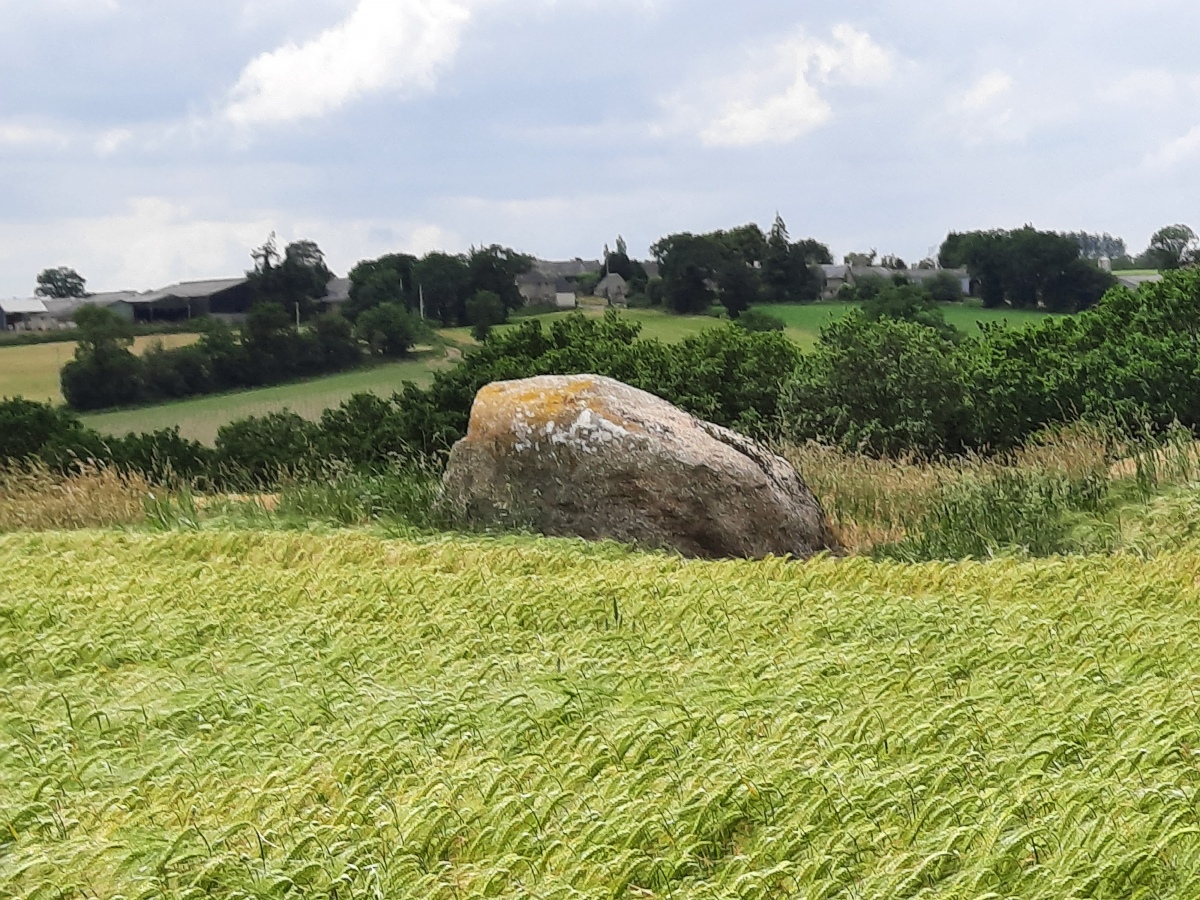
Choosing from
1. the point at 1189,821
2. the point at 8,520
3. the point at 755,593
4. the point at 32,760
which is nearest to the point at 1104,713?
the point at 1189,821

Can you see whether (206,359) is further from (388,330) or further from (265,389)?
(388,330)

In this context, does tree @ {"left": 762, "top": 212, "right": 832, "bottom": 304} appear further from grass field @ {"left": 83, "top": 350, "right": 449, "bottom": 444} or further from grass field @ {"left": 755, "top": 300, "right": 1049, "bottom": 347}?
grass field @ {"left": 83, "top": 350, "right": 449, "bottom": 444}

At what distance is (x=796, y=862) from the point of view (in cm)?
427

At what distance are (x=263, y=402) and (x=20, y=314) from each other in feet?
29.7

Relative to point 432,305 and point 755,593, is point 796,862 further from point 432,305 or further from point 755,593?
point 432,305

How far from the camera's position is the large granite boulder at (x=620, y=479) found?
11.1 m

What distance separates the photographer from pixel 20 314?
30.2m

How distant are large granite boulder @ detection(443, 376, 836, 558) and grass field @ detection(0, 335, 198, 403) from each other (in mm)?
15754

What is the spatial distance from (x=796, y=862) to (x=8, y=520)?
490 inches

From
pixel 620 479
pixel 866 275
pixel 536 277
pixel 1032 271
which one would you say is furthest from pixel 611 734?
pixel 866 275

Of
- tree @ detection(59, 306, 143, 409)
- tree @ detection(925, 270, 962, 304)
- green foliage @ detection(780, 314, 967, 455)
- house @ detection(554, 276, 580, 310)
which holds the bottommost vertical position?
green foliage @ detection(780, 314, 967, 455)

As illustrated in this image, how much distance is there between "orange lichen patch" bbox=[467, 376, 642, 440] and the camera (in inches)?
452

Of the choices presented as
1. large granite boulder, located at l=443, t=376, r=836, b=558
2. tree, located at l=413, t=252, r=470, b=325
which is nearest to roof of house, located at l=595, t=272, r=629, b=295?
tree, located at l=413, t=252, r=470, b=325

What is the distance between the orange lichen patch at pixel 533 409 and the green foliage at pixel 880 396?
5.43 metres
